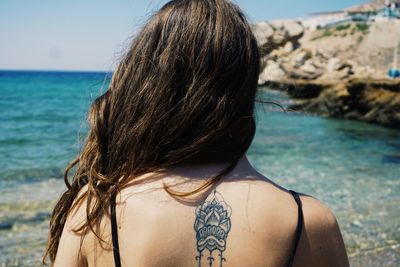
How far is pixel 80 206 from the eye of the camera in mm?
1375

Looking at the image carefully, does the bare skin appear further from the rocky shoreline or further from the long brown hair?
the rocky shoreline

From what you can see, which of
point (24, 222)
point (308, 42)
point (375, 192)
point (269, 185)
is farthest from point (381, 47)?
point (269, 185)

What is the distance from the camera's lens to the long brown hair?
1.33m

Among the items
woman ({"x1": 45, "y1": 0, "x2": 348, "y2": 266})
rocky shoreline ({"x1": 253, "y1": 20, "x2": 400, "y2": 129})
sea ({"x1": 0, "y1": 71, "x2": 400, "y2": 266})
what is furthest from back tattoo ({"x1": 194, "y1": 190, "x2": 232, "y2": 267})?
rocky shoreline ({"x1": 253, "y1": 20, "x2": 400, "y2": 129})

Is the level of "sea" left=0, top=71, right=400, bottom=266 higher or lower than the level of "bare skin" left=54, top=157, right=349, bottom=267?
lower

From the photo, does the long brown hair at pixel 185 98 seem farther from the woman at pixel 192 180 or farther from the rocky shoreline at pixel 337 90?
the rocky shoreline at pixel 337 90

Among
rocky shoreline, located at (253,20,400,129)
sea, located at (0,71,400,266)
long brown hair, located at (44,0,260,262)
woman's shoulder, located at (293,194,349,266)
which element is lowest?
rocky shoreline, located at (253,20,400,129)

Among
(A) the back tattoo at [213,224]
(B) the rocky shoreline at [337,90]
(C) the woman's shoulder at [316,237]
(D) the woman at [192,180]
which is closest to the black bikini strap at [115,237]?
(D) the woman at [192,180]

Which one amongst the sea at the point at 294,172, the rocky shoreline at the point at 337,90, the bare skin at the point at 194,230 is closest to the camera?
the bare skin at the point at 194,230

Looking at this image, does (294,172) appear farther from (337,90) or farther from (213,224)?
(337,90)

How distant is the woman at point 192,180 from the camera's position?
4.22 ft

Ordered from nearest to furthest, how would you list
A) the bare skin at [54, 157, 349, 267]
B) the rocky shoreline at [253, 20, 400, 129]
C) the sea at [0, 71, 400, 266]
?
the bare skin at [54, 157, 349, 267] < the sea at [0, 71, 400, 266] < the rocky shoreline at [253, 20, 400, 129]

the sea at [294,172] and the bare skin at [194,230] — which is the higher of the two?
the bare skin at [194,230]

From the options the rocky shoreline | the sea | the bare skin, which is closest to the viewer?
the bare skin
